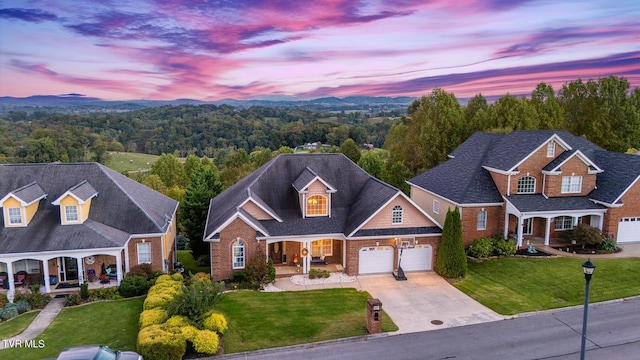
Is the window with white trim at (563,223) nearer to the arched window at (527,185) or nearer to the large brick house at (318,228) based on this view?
the arched window at (527,185)

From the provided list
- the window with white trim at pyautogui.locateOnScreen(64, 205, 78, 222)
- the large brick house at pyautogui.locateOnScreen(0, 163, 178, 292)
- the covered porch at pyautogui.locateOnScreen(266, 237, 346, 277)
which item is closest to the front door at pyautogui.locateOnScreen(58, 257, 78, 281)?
the large brick house at pyautogui.locateOnScreen(0, 163, 178, 292)

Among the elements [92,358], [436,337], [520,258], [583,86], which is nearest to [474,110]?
[583,86]

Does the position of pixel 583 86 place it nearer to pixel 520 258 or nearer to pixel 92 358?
pixel 520 258

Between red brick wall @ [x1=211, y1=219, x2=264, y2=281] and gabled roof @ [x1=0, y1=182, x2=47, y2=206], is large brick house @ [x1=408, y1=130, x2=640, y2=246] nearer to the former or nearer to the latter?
red brick wall @ [x1=211, y1=219, x2=264, y2=281]

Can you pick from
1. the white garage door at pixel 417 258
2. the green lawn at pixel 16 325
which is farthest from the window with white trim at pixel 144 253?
the white garage door at pixel 417 258

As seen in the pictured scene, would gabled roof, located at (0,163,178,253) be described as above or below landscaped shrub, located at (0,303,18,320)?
above

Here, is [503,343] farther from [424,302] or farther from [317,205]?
[317,205]
